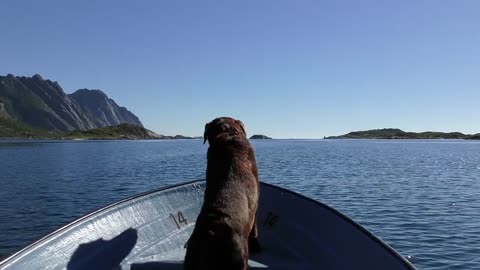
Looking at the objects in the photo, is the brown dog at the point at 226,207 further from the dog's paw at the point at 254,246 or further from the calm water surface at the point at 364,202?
the calm water surface at the point at 364,202

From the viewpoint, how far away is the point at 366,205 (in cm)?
2472

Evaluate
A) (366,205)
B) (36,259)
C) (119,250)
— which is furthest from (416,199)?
(36,259)

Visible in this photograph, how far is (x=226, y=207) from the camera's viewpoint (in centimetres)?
638

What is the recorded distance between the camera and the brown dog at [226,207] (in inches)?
233

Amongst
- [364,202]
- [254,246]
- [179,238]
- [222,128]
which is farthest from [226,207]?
[364,202]

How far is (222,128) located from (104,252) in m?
2.94

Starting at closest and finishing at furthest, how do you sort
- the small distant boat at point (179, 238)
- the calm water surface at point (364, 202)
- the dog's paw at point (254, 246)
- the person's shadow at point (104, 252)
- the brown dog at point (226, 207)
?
the brown dog at point (226, 207) < the small distant boat at point (179, 238) < the person's shadow at point (104, 252) < the dog's paw at point (254, 246) < the calm water surface at point (364, 202)

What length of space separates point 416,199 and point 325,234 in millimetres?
21033

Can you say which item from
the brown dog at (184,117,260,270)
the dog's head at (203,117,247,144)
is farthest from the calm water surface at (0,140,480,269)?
the dog's head at (203,117,247,144)

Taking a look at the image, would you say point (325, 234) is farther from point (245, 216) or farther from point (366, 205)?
point (366, 205)

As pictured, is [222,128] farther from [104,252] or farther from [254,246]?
[104,252]

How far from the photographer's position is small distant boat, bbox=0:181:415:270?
257 inches

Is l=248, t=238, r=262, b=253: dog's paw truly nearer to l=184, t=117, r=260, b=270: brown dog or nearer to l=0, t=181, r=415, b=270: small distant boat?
l=184, t=117, r=260, b=270: brown dog

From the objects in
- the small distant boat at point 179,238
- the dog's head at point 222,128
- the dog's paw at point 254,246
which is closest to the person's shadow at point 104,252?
the small distant boat at point 179,238
